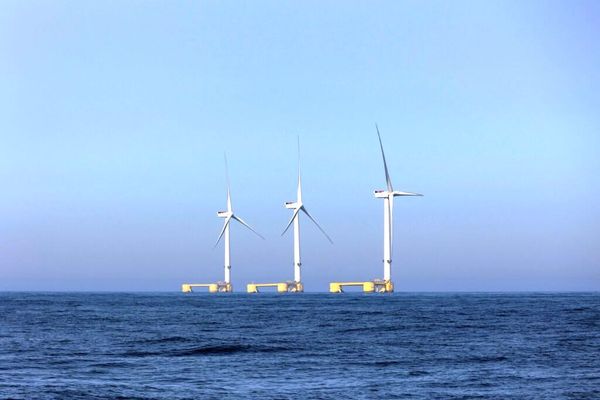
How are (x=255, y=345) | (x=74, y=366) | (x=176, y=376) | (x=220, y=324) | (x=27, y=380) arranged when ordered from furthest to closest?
1. (x=220, y=324)
2. (x=255, y=345)
3. (x=74, y=366)
4. (x=176, y=376)
5. (x=27, y=380)

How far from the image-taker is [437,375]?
46594 millimetres

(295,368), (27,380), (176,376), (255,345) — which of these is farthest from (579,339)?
(27,380)

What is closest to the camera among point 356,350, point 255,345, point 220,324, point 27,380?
point 27,380

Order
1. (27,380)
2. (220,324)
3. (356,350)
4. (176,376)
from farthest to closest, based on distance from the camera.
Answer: (220,324)
(356,350)
(176,376)
(27,380)

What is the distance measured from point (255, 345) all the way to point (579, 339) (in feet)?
70.8

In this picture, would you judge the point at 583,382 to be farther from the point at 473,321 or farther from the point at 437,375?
the point at 473,321

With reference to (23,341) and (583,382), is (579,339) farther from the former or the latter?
(23,341)

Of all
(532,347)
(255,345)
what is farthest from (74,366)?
(532,347)

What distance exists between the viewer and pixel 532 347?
61.7 m

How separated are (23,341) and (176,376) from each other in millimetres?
22767

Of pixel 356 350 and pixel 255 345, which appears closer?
pixel 356 350

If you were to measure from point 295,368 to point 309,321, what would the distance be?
1801 inches

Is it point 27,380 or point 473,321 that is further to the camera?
point 473,321

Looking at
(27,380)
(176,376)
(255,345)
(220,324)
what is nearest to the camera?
(27,380)
